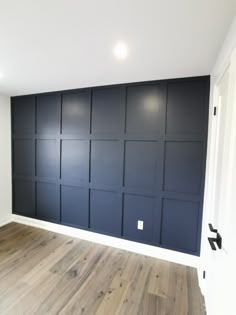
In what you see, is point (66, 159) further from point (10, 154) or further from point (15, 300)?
point (15, 300)

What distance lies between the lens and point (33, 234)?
9.97 ft

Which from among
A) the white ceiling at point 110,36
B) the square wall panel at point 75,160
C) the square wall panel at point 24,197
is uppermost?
the white ceiling at point 110,36

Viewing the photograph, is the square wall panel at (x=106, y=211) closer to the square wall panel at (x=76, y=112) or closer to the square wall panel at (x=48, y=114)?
the square wall panel at (x=76, y=112)

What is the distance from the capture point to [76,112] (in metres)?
2.92

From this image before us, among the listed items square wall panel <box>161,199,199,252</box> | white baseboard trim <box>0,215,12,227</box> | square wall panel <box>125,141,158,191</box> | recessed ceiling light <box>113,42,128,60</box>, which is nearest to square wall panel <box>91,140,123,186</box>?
square wall panel <box>125,141,158,191</box>

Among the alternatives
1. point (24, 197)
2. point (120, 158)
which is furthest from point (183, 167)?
point (24, 197)

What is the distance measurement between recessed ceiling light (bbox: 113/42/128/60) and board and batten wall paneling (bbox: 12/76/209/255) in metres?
0.76

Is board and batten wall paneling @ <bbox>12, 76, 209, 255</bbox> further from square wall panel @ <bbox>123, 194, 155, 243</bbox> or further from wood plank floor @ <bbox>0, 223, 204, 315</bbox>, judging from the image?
wood plank floor @ <bbox>0, 223, 204, 315</bbox>

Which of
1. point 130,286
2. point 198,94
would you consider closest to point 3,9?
point 198,94

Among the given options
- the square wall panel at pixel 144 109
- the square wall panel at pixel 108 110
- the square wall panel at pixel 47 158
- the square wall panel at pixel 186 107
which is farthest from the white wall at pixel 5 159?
the square wall panel at pixel 186 107

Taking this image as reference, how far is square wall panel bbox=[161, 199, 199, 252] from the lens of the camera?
7.64 ft

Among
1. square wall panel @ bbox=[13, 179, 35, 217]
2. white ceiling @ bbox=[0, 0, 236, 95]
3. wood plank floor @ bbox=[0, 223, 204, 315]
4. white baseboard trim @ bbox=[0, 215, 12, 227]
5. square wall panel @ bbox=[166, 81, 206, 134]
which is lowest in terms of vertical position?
wood plank floor @ bbox=[0, 223, 204, 315]

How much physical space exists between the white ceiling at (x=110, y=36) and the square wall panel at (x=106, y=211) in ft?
5.74

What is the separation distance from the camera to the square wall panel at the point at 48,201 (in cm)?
314
